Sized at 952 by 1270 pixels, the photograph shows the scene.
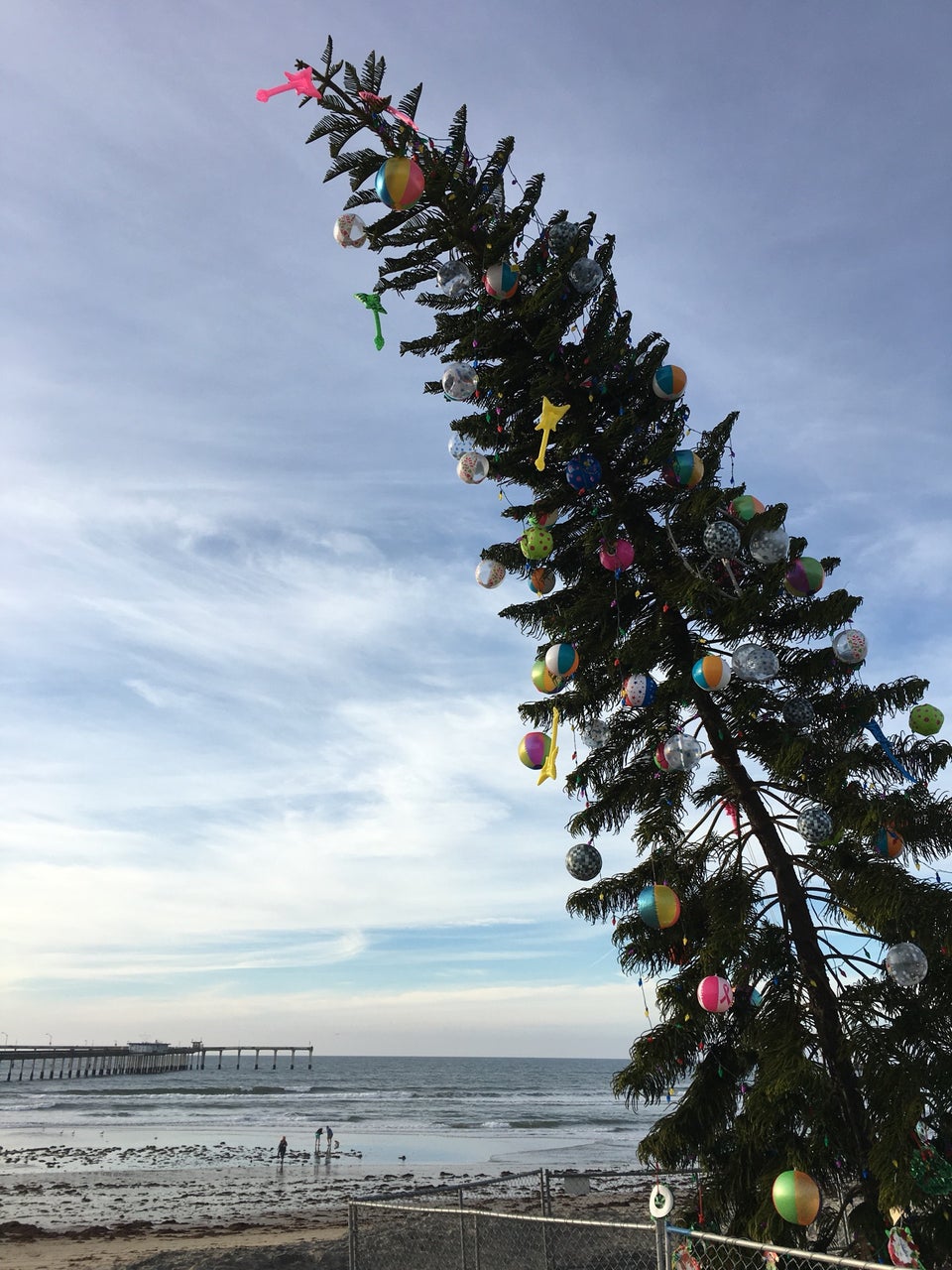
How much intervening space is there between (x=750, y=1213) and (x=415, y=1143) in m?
41.2

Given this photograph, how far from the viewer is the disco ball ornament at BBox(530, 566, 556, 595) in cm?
851

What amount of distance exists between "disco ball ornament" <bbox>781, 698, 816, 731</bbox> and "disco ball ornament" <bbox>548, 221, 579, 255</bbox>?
4337 mm

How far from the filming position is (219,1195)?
26.5 m

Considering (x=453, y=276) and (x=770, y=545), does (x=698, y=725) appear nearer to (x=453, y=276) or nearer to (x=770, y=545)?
(x=770, y=545)

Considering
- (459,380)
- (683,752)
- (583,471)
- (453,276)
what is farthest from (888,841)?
(453,276)

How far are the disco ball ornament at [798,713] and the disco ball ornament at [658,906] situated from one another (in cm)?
175

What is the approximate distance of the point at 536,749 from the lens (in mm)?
8000

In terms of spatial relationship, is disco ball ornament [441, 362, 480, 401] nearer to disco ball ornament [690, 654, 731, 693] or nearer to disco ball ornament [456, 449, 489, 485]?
A: disco ball ornament [456, 449, 489, 485]

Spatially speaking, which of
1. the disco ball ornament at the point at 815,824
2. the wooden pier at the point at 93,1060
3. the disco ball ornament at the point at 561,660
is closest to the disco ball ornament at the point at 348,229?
the disco ball ornament at the point at 561,660

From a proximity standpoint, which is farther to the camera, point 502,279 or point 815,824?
point 502,279

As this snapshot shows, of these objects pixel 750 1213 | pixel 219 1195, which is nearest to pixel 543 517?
pixel 750 1213

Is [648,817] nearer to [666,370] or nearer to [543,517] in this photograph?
[543,517]

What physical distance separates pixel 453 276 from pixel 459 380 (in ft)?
2.88

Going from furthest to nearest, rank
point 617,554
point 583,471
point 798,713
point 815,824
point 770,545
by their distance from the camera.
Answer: point 583,471
point 617,554
point 798,713
point 770,545
point 815,824
